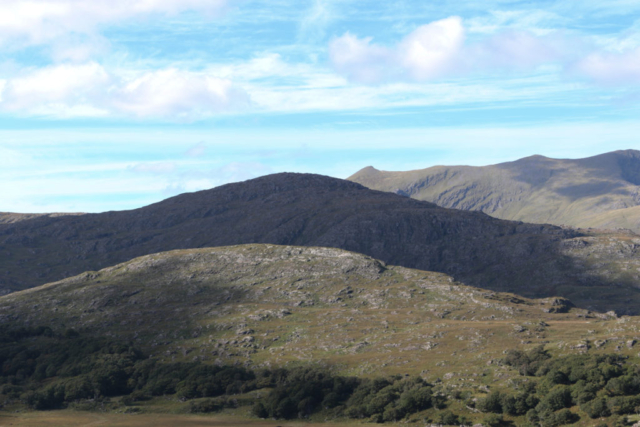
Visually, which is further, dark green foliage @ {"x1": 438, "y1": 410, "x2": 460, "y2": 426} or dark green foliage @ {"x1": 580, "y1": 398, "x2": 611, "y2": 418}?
dark green foliage @ {"x1": 438, "y1": 410, "x2": 460, "y2": 426}

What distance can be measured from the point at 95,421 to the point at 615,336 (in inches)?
4814

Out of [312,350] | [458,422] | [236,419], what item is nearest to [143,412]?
[236,419]

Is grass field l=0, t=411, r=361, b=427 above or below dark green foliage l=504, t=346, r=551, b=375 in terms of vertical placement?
below

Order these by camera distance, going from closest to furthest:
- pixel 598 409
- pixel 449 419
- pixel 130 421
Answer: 1. pixel 598 409
2. pixel 449 419
3. pixel 130 421

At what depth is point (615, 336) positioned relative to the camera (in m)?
137

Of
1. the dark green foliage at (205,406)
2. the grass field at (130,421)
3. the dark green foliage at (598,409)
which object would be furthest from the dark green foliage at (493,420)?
the dark green foliage at (205,406)

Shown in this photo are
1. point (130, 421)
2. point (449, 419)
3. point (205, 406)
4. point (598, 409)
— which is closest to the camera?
point (598, 409)

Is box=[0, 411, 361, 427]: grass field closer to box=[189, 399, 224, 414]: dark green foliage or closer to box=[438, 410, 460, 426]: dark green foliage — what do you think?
box=[189, 399, 224, 414]: dark green foliage

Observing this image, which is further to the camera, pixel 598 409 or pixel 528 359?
pixel 528 359

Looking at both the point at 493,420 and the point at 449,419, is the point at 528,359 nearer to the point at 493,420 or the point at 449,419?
the point at 493,420

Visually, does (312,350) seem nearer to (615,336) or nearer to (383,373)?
(383,373)

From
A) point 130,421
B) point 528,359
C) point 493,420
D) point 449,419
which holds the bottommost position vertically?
point 130,421

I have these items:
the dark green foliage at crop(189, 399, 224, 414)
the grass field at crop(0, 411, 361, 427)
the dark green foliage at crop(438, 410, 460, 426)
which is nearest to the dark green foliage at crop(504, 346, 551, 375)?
the dark green foliage at crop(438, 410, 460, 426)

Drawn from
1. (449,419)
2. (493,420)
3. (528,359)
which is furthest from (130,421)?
(528,359)
